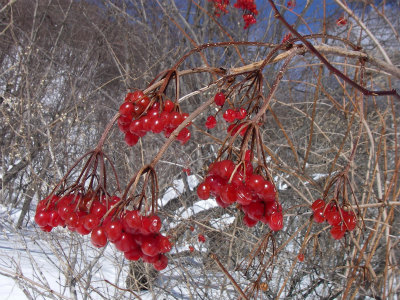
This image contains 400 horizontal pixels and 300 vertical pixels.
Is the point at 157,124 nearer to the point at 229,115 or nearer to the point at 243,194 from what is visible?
the point at 243,194

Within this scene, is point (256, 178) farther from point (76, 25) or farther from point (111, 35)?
point (76, 25)

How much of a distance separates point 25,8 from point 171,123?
7.96 m

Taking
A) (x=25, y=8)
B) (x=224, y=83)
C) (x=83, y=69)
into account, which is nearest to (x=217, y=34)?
(x=83, y=69)

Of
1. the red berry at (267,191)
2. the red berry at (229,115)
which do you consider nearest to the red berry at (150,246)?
the red berry at (267,191)

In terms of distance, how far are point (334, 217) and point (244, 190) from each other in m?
0.39

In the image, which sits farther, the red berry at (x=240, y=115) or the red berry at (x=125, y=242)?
the red berry at (x=240, y=115)

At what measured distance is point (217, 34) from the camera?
5.67 meters

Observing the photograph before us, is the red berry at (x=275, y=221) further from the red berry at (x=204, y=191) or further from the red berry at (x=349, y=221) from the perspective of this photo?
the red berry at (x=349, y=221)

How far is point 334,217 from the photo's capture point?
88 cm

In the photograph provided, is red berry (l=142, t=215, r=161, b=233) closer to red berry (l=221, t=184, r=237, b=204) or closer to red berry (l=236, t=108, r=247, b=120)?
red berry (l=221, t=184, r=237, b=204)

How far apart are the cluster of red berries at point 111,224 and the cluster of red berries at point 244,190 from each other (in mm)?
124

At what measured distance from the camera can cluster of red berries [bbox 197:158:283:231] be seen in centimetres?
60

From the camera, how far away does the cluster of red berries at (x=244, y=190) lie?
602 millimetres

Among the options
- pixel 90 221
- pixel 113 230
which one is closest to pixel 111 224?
pixel 113 230
